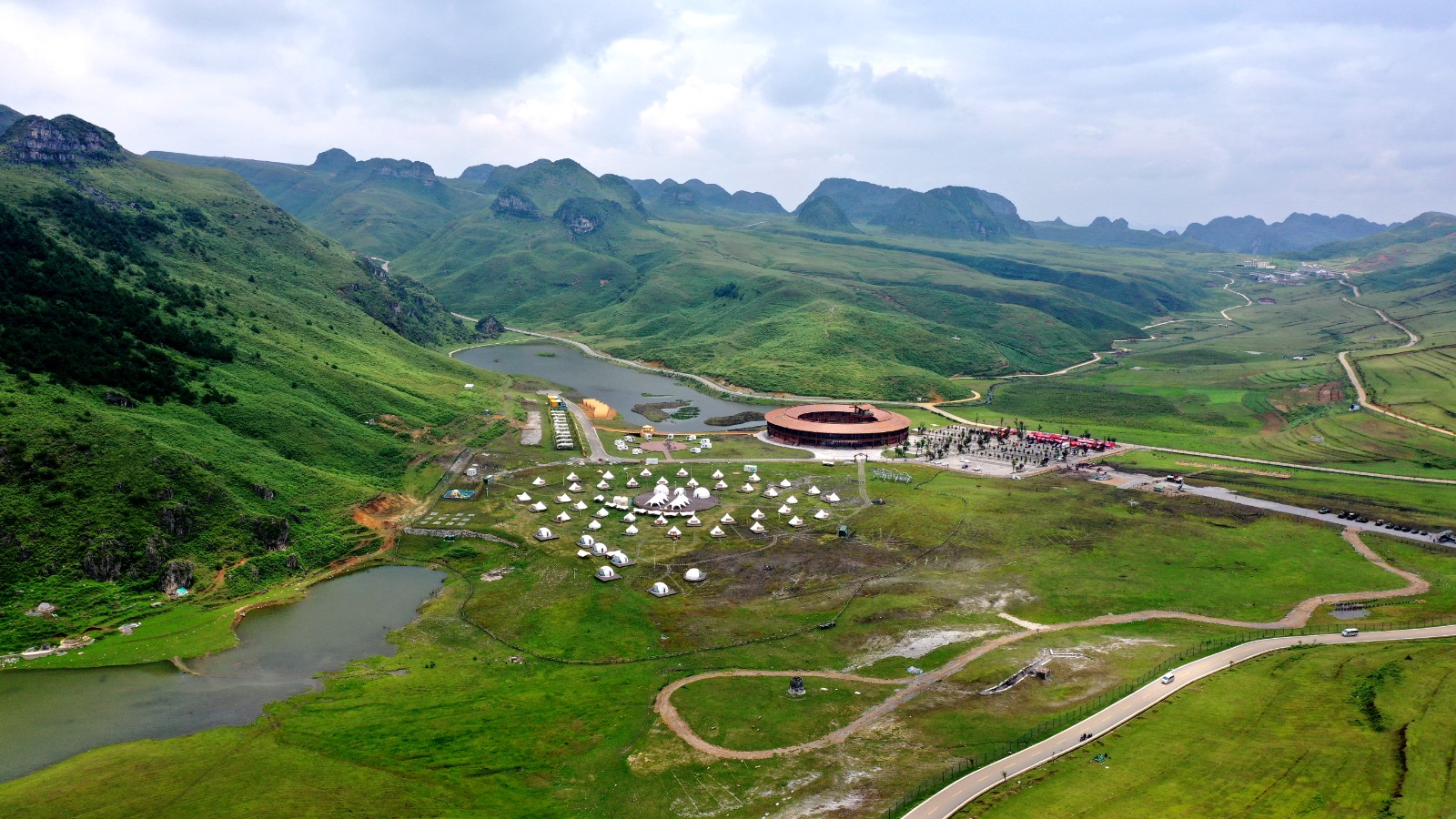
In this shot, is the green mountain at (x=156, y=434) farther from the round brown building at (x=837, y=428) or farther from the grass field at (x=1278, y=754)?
the grass field at (x=1278, y=754)

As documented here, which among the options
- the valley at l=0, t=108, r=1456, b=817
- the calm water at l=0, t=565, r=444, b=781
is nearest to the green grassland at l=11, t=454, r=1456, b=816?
the valley at l=0, t=108, r=1456, b=817

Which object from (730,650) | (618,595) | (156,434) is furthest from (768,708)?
(156,434)

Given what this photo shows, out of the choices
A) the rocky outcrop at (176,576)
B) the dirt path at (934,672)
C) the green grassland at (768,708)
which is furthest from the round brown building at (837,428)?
the rocky outcrop at (176,576)

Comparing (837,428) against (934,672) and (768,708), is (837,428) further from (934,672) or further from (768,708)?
(768,708)

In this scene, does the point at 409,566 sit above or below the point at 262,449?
below

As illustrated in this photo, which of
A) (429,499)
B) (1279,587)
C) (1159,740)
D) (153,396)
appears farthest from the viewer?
(429,499)

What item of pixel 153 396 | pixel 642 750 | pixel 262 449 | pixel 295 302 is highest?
pixel 295 302

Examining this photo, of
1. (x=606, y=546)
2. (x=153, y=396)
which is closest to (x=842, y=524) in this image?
(x=606, y=546)

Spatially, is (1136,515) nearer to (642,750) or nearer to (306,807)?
(642,750)
